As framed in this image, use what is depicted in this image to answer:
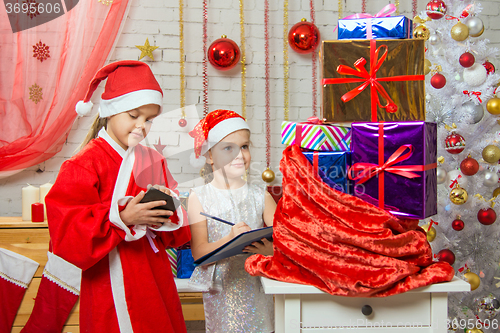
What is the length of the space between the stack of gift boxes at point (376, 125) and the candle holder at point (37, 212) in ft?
4.65

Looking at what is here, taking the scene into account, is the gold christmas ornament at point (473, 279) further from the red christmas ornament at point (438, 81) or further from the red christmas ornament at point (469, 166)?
the red christmas ornament at point (438, 81)

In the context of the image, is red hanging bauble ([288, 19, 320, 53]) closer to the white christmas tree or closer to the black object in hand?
the white christmas tree

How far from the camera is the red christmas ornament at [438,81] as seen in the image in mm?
1921

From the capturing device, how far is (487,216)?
1916 millimetres

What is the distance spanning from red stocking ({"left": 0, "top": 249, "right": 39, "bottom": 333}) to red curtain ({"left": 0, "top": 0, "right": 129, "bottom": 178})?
1.76ft

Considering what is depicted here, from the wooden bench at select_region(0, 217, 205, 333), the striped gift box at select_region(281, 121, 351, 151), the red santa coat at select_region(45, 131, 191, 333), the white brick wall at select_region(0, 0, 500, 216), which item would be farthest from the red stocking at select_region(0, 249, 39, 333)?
the striped gift box at select_region(281, 121, 351, 151)

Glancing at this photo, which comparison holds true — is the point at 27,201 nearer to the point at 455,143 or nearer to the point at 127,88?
the point at 127,88

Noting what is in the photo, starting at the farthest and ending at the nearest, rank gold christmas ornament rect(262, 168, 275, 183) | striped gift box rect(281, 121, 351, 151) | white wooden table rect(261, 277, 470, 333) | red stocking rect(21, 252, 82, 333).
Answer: gold christmas ornament rect(262, 168, 275, 183), red stocking rect(21, 252, 82, 333), striped gift box rect(281, 121, 351, 151), white wooden table rect(261, 277, 470, 333)

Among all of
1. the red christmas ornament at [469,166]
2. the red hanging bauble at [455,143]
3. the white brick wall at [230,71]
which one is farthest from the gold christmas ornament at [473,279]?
the white brick wall at [230,71]

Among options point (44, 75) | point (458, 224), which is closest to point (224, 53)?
point (44, 75)

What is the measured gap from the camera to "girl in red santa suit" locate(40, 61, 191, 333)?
107cm

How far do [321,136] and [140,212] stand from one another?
0.55 m

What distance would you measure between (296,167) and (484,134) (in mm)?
1481

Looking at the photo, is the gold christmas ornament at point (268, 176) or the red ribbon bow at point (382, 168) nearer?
the red ribbon bow at point (382, 168)
